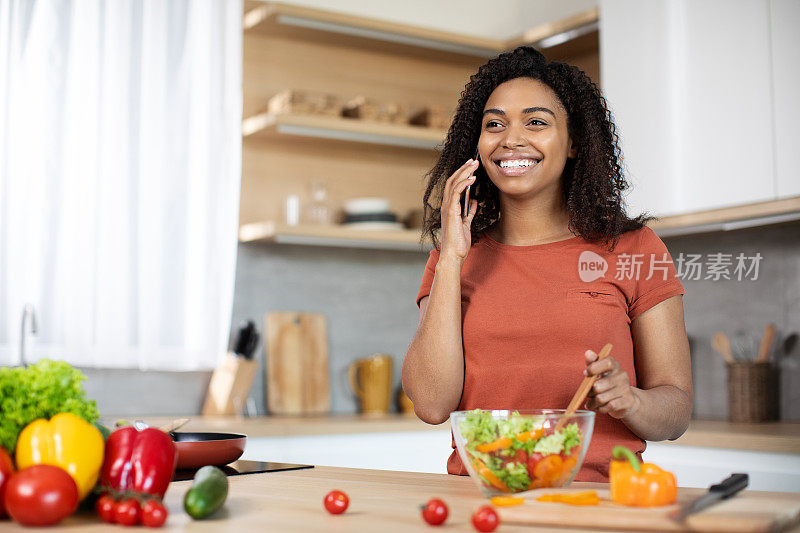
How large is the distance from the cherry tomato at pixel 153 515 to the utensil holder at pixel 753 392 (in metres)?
2.57

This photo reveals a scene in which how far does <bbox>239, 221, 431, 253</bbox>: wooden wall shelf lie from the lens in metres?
3.34

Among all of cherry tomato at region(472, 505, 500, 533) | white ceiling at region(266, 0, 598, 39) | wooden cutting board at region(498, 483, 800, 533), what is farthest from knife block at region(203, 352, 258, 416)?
cherry tomato at region(472, 505, 500, 533)

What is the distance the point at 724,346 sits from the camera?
3242mm

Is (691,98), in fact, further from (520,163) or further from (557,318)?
(557,318)

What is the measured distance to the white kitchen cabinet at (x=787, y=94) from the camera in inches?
110

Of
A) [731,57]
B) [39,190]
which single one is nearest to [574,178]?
[731,57]

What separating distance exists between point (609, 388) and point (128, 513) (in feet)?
2.27

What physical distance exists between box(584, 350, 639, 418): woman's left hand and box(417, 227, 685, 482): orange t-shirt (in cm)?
25

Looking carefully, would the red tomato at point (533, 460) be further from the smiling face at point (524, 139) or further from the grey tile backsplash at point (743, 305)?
the grey tile backsplash at point (743, 305)

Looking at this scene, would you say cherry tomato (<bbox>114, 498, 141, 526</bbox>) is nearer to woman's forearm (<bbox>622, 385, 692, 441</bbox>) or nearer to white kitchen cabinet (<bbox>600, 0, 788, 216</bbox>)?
woman's forearm (<bbox>622, 385, 692, 441</bbox>)

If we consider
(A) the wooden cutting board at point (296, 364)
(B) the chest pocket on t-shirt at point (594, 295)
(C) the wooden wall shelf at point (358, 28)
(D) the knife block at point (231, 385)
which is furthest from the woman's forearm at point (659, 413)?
(C) the wooden wall shelf at point (358, 28)

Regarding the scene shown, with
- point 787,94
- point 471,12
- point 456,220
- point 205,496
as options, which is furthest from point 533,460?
point 471,12

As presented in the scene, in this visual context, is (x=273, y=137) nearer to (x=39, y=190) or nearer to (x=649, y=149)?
(x=39, y=190)

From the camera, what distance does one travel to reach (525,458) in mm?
1129
